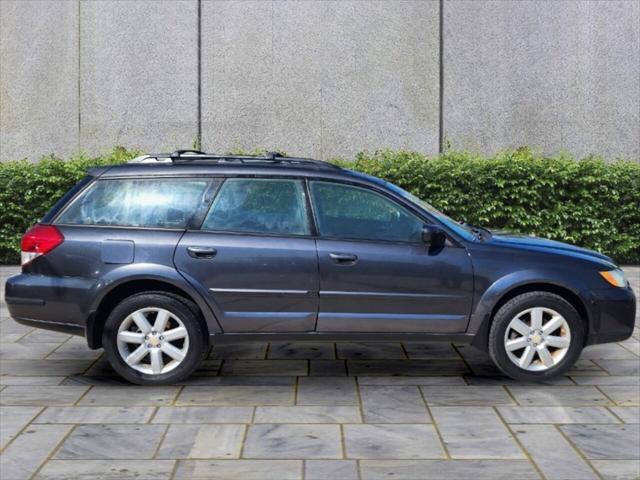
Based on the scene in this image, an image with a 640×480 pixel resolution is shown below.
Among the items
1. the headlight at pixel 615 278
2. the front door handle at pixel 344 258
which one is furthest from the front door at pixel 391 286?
the headlight at pixel 615 278

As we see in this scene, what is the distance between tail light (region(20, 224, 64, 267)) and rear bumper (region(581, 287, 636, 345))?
3.68 m

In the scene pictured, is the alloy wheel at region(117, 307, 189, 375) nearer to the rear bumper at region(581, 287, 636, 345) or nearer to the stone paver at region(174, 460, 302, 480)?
the stone paver at region(174, 460, 302, 480)

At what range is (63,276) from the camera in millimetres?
7285

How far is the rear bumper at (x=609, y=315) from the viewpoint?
7402 mm

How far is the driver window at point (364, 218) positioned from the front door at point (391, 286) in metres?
0.04

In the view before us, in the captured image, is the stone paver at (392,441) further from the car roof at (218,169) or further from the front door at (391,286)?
the car roof at (218,169)

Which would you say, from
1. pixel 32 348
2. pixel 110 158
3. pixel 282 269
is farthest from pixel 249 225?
pixel 110 158

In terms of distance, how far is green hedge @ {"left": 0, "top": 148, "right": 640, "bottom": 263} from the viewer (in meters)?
13.2

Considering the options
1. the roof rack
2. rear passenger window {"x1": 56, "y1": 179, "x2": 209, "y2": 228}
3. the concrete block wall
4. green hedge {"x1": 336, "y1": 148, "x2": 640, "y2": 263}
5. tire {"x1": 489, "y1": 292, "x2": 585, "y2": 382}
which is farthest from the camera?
the concrete block wall

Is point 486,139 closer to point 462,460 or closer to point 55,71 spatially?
point 55,71

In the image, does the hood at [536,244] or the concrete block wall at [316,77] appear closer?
the hood at [536,244]

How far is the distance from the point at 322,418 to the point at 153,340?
1.55 metres

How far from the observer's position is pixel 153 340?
283 inches

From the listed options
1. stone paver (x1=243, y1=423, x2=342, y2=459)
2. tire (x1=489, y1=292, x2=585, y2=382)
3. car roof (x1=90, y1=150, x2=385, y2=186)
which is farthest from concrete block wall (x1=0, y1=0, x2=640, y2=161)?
stone paver (x1=243, y1=423, x2=342, y2=459)
